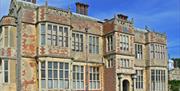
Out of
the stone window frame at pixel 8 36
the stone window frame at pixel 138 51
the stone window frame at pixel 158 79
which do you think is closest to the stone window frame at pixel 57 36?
the stone window frame at pixel 8 36

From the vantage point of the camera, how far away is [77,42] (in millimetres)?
30609

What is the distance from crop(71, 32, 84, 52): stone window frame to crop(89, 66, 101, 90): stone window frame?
2319 mm

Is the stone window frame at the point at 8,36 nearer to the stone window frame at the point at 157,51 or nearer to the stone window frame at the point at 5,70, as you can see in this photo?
the stone window frame at the point at 5,70

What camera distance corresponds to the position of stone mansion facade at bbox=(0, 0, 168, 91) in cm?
2664

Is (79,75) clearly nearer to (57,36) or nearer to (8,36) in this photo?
(57,36)

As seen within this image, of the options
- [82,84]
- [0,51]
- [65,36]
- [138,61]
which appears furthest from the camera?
[138,61]

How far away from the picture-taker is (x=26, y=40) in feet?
89.4

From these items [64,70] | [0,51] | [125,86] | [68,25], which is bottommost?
[125,86]

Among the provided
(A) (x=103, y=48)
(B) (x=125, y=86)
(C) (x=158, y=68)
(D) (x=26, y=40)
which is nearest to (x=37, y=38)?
(D) (x=26, y=40)

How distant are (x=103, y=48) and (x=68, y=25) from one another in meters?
5.90

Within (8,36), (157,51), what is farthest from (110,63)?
(8,36)

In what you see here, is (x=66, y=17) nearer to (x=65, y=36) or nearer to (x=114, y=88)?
(x=65, y=36)

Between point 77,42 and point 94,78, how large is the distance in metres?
4.15

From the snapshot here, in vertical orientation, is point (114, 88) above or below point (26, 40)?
below
